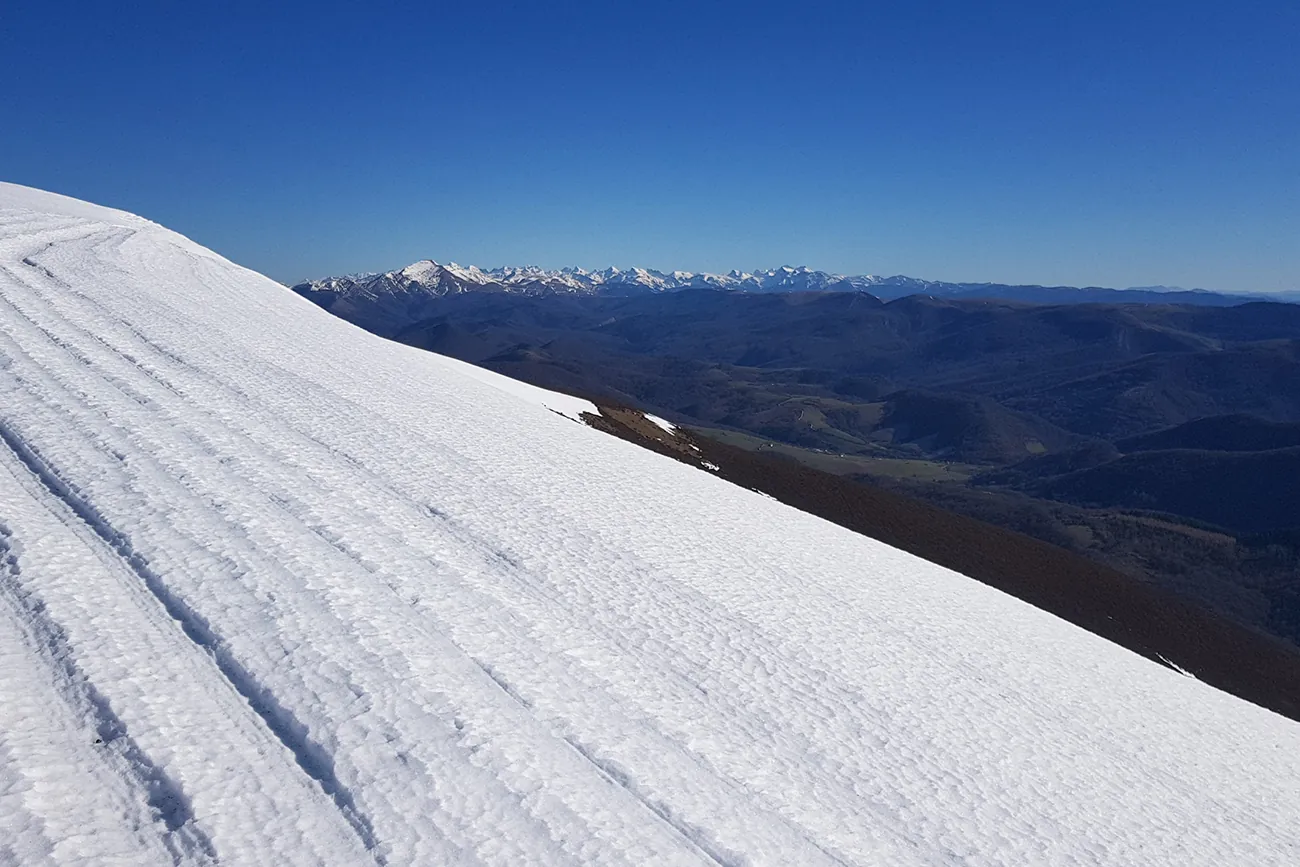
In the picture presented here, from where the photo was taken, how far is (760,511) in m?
19.2

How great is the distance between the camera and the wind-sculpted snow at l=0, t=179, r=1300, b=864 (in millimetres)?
5309

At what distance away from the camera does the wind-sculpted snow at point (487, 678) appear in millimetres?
5309

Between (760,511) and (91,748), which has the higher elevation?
(91,748)

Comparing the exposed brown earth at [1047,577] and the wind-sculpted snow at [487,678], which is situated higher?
the wind-sculpted snow at [487,678]

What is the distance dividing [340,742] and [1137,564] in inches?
3745

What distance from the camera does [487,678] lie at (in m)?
7.25

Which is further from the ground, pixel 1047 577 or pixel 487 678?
pixel 487 678

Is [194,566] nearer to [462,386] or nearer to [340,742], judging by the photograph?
[340,742]

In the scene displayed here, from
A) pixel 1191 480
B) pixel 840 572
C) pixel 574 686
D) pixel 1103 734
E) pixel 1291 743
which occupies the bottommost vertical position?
pixel 1191 480

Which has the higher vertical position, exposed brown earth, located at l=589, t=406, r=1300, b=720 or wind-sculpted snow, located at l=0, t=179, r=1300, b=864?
wind-sculpted snow, located at l=0, t=179, r=1300, b=864

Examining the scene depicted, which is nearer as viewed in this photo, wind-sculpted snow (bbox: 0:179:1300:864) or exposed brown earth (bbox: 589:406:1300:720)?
wind-sculpted snow (bbox: 0:179:1300:864)

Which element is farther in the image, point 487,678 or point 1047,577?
point 1047,577

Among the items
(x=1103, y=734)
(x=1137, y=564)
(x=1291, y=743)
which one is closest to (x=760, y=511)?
(x=1103, y=734)

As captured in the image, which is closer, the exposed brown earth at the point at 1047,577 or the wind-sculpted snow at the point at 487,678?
the wind-sculpted snow at the point at 487,678
